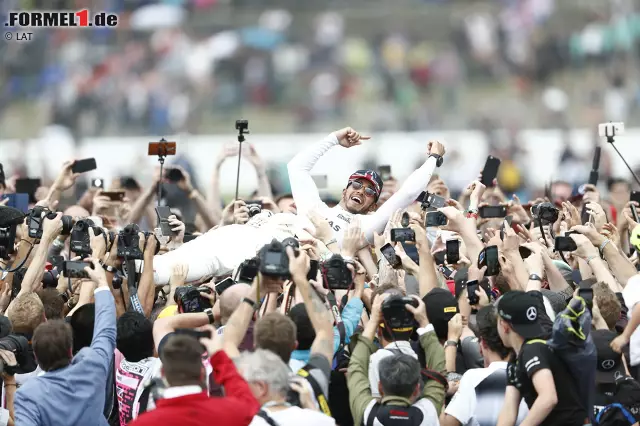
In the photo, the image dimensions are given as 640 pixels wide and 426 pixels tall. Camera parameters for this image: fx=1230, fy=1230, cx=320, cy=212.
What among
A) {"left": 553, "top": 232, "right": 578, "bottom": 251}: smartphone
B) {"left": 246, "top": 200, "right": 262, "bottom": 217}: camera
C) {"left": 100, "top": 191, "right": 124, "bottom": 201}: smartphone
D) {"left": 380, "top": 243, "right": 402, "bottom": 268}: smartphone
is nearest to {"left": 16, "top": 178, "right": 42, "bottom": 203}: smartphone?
{"left": 100, "top": 191, "right": 124, "bottom": 201}: smartphone

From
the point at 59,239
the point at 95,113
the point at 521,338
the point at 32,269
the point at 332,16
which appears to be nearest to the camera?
the point at 521,338

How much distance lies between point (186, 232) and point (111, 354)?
11.5ft

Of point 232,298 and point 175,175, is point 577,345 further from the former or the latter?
point 175,175

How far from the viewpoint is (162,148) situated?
875cm

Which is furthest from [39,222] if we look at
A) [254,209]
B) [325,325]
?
[325,325]

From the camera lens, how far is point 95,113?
21141 mm

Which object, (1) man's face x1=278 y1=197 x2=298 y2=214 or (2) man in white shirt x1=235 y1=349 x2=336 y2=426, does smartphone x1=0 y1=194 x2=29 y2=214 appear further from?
(2) man in white shirt x1=235 y1=349 x2=336 y2=426

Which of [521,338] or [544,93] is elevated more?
[544,93]

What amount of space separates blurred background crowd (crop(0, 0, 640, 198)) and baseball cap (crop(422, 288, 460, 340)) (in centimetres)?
1447

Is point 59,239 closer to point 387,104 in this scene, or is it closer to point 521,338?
point 521,338

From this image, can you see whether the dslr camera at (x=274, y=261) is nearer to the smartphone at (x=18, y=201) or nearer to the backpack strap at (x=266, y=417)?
the backpack strap at (x=266, y=417)

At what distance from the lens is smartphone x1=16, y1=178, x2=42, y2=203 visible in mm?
9742

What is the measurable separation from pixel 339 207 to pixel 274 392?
348 cm

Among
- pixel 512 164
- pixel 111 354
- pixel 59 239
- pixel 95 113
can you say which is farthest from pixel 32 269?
pixel 95 113
